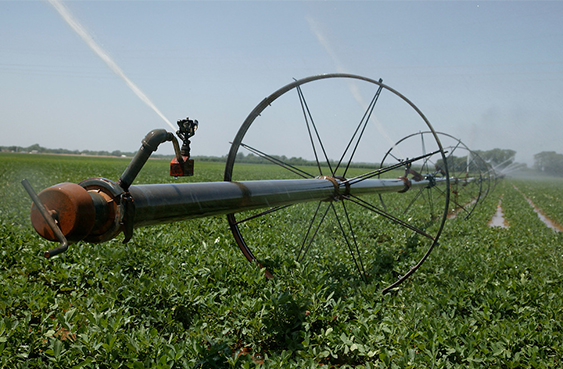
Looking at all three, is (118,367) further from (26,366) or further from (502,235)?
(502,235)

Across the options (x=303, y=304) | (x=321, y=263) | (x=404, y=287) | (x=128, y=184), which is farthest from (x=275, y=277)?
(x=128, y=184)

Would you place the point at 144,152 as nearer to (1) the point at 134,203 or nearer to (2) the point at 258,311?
(1) the point at 134,203

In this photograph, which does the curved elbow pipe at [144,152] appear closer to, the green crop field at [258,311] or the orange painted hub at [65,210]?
the orange painted hub at [65,210]

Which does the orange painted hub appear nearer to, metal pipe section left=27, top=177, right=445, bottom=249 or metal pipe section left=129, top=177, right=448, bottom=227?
metal pipe section left=27, top=177, right=445, bottom=249

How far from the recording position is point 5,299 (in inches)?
107

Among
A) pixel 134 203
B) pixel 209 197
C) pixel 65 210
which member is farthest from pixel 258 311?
pixel 65 210

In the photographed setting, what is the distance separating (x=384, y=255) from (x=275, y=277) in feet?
6.44

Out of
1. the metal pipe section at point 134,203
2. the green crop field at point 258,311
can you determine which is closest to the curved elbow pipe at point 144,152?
the metal pipe section at point 134,203

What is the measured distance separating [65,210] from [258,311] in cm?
182

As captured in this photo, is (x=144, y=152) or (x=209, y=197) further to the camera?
(x=209, y=197)

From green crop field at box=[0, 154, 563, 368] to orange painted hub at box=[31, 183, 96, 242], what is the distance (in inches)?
9.6

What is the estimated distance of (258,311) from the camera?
275cm

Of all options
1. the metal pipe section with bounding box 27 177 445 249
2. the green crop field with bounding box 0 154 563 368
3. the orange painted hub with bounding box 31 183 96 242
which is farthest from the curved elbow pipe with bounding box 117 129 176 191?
the green crop field with bounding box 0 154 563 368

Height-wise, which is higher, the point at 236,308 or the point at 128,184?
the point at 128,184
